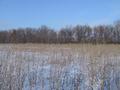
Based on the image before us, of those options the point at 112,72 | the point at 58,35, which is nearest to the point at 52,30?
the point at 58,35

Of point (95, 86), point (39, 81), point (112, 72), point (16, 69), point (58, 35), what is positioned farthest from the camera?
point (58, 35)

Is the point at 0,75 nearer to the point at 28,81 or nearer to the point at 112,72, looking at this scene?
the point at 28,81

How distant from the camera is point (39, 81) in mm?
5039

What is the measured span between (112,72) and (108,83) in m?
1.30

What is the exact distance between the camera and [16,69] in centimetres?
540

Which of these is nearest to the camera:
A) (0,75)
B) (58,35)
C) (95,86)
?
(95,86)

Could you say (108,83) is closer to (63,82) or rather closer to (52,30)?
(63,82)

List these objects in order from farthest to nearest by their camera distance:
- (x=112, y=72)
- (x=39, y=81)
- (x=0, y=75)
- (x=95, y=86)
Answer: (x=112, y=72)
(x=39, y=81)
(x=0, y=75)
(x=95, y=86)

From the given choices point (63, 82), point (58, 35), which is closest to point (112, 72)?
point (63, 82)

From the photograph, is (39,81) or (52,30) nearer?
(39,81)

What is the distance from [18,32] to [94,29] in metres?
17.3

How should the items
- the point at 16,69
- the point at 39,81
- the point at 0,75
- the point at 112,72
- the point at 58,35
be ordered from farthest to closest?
the point at 58,35, the point at 112,72, the point at 16,69, the point at 39,81, the point at 0,75

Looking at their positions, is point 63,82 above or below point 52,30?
below

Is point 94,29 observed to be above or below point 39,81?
above
